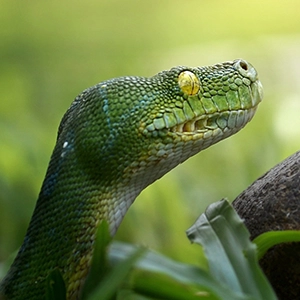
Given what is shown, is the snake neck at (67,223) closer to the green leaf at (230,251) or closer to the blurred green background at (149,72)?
the green leaf at (230,251)

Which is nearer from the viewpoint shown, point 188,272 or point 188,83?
point 188,272

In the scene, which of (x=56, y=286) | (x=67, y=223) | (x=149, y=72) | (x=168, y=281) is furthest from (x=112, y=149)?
(x=149, y=72)

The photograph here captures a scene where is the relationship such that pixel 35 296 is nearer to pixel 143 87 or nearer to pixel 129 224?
pixel 143 87

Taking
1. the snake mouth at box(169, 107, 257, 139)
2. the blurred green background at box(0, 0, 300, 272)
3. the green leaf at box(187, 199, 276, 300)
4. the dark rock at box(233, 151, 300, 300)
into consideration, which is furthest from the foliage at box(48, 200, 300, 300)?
the blurred green background at box(0, 0, 300, 272)

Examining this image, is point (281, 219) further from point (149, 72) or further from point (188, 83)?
point (149, 72)

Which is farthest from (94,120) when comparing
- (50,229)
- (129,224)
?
(129,224)

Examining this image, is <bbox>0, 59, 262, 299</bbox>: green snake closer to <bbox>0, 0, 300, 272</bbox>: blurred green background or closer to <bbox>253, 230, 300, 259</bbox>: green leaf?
<bbox>253, 230, 300, 259</bbox>: green leaf
